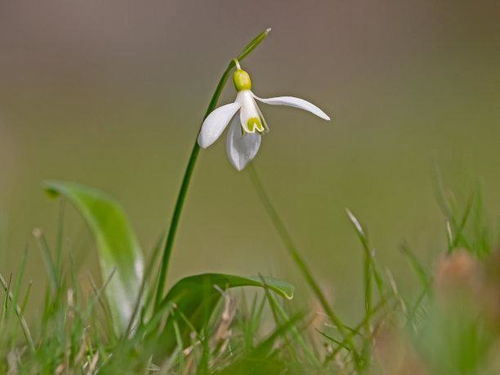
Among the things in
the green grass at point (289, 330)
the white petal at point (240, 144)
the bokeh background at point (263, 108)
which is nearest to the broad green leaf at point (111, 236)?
the green grass at point (289, 330)

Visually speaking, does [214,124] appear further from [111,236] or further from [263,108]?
[263,108]

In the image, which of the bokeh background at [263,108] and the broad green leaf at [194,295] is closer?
the broad green leaf at [194,295]

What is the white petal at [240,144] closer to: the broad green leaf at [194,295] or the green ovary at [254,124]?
the green ovary at [254,124]

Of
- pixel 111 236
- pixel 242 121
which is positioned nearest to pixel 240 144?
pixel 242 121

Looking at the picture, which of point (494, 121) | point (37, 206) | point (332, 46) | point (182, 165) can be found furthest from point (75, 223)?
point (332, 46)

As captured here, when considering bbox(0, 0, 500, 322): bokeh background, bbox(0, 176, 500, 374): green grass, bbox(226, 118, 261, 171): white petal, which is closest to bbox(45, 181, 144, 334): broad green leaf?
bbox(0, 176, 500, 374): green grass

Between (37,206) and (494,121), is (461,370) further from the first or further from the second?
(494,121)

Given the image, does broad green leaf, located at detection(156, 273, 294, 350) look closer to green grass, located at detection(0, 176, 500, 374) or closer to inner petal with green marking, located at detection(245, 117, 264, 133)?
green grass, located at detection(0, 176, 500, 374)
